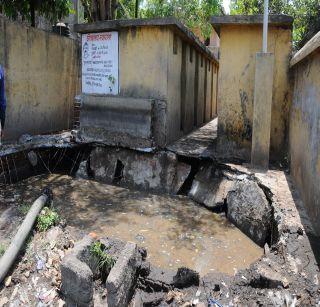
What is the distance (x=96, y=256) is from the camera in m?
4.36

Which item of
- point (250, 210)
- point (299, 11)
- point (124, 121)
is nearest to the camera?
point (250, 210)

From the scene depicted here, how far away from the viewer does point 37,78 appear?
1000 cm

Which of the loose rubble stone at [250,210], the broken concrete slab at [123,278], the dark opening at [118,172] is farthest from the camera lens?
the dark opening at [118,172]

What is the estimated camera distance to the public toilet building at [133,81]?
833 cm

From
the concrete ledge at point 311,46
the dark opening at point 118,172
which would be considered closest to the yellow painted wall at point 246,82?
the concrete ledge at point 311,46

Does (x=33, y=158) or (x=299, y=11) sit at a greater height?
(x=299, y=11)

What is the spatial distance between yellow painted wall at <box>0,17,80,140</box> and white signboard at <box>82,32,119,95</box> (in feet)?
4.99

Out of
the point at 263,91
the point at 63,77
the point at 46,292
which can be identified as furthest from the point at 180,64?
the point at 46,292

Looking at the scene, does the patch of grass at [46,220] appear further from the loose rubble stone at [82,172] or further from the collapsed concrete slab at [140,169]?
the loose rubble stone at [82,172]

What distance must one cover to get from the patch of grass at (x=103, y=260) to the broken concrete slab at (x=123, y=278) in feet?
0.72

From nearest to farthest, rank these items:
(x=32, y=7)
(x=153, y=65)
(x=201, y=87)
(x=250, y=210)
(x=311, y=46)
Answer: (x=311, y=46) < (x=250, y=210) < (x=153, y=65) < (x=32, y=7) < (x=201, y=87)

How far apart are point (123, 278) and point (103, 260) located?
1.94 feet

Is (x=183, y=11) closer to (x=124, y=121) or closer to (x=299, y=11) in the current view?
(x=299, y=11)

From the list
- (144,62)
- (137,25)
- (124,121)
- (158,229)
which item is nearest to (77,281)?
(158,229)
